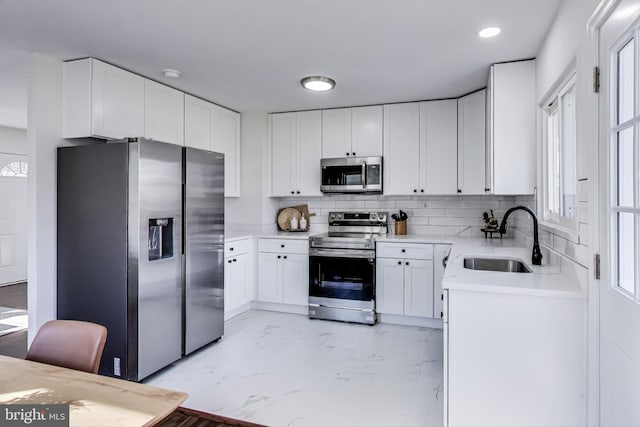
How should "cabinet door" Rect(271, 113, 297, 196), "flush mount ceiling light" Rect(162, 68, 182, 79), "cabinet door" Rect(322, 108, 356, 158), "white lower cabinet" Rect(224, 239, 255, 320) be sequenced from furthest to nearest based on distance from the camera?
"cabinet door" Rect(271, 113, 297, 196), "cabinet door" Rect(322, 108, 356, 158), "white lower cabinet" Rect(224, 239, 255, 320), "flush mount ceiling light" Rect(162, 68, 182, 79)

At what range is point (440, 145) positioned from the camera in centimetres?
408

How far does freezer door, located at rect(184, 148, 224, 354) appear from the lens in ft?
9.97

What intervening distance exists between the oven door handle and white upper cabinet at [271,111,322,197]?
0.83 m

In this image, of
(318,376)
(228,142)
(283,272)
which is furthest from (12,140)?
(318,376)

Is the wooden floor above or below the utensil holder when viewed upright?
below

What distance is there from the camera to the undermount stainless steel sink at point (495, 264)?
2.65 metres

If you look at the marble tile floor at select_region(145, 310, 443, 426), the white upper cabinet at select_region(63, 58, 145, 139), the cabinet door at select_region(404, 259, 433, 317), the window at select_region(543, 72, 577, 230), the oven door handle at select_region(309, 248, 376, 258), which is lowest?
the marble tile floor at select_region(145, 310, 443, 426)

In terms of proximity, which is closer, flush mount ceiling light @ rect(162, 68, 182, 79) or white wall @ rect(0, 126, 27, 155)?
flush mount ceiling light @ rect(162, 68, 182, 79)

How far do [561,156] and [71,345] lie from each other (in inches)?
110

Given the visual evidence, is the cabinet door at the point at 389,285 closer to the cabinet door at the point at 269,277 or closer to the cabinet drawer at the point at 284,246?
the cabinet drawer at the point at 284,246

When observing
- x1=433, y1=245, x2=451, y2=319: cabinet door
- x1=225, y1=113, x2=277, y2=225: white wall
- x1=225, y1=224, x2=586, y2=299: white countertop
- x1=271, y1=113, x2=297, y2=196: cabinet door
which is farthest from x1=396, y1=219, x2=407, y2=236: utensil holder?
x1=225, y1=113, x2=277, y2=225: white wall

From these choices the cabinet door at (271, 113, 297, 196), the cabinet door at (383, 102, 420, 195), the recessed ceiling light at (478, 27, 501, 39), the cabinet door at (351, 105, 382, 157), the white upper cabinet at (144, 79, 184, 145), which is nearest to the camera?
the recessed ceiling light at (478, 27, 501, 39)

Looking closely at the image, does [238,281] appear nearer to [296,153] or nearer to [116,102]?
[296,153]

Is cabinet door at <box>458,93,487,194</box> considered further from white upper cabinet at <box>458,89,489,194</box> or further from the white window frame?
the white window frame
